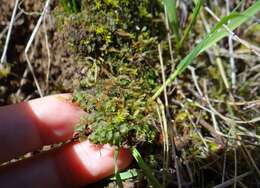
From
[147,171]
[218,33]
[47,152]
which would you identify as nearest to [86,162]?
[47,152]

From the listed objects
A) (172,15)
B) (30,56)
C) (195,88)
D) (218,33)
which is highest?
(30,56)

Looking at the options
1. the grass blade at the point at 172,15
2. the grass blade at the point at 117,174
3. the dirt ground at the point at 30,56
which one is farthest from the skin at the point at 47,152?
the grass blade at the point at 172,15

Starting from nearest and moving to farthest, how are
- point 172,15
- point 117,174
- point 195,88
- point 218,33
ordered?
1. point 117,174
2. point 218,33
3. point 172,15
4. point 195,88

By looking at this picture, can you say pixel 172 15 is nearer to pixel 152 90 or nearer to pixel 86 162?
pixel 152 90

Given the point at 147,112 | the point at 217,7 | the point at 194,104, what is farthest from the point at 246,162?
the point at 217,7

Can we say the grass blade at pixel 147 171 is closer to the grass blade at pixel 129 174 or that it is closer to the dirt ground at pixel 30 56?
the grass blade at pixel 129 174

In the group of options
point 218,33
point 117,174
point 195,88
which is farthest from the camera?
point 195,88
